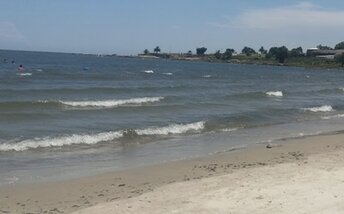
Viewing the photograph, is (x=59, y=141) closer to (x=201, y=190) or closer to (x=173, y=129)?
(x=173, y=129)

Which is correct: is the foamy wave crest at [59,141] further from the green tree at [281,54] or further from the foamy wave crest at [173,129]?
the green tree at [281,54]

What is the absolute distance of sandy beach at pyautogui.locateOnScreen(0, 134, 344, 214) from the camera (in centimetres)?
865

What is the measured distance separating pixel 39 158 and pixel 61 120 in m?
7.69

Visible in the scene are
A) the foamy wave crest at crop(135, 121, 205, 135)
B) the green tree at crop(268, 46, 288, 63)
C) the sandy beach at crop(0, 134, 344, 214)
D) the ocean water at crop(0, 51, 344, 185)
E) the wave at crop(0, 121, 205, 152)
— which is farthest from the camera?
the green tree at crop(268, 46, 288, 63)

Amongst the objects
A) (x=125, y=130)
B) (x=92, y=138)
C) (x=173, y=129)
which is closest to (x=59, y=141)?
(x=92, y=138)

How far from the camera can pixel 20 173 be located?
12.3 meters

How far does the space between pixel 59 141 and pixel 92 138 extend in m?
1.16

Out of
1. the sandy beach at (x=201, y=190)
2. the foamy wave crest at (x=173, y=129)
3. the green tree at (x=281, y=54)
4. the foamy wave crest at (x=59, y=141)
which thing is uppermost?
the sandy beach at (x=201, y=190)

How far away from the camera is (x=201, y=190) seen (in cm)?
985

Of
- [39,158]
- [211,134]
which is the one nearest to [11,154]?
[39,158]

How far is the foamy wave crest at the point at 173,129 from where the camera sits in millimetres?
19470

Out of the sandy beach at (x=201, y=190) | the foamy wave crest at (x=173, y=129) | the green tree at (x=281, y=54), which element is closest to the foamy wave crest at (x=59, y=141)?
the foamy wave crest at (x=173, y=129)

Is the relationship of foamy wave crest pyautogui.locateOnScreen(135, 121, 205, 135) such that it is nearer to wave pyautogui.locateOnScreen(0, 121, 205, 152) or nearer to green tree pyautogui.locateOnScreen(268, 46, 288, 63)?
wave pyautogui.locateOnScreen(0, 121, 205, 152)

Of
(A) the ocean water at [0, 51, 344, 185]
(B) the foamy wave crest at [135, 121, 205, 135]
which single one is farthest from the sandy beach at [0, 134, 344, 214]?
(B) the foamy wave crest at [135, 121, 205, 135]
